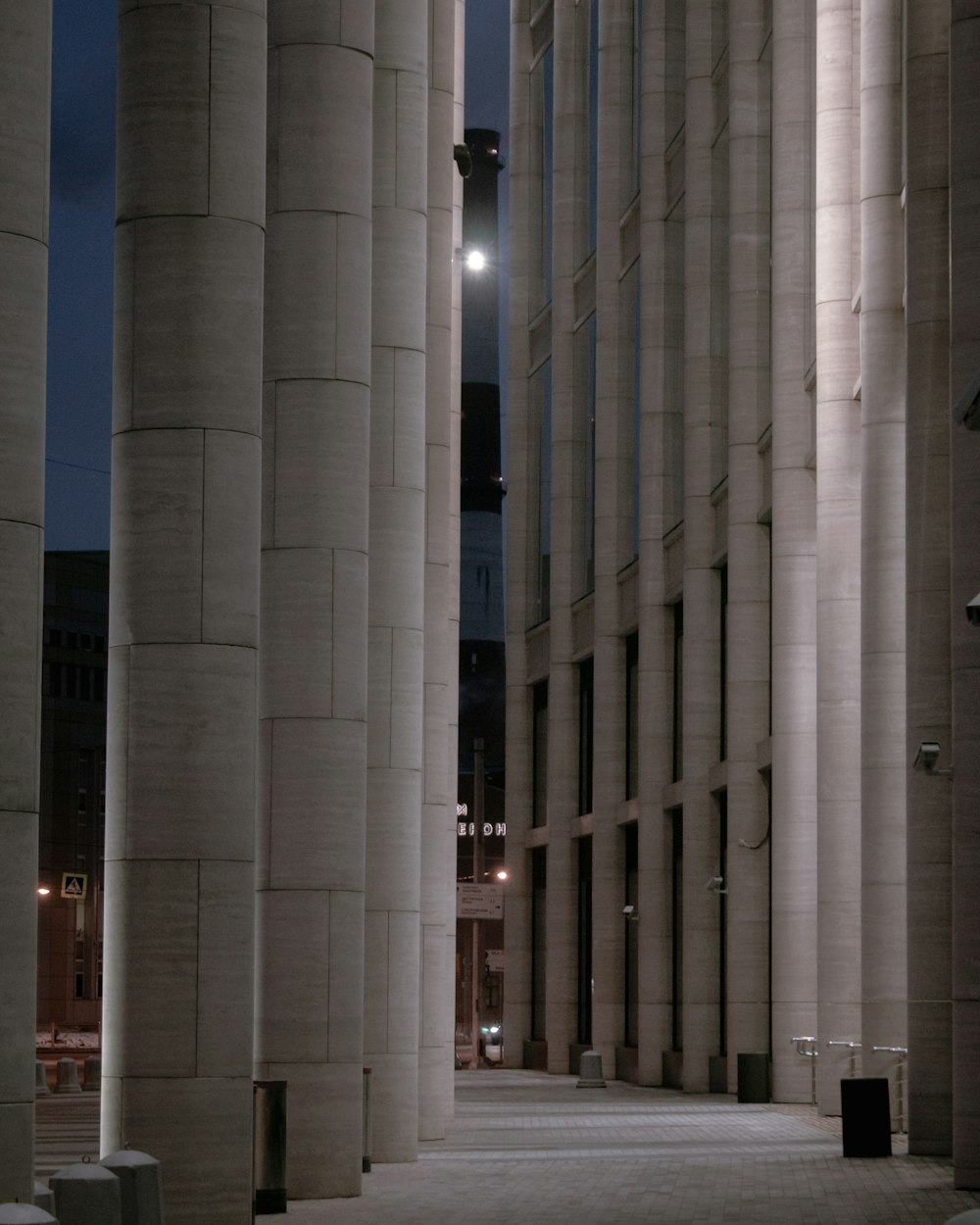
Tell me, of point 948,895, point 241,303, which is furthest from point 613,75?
point 241,303

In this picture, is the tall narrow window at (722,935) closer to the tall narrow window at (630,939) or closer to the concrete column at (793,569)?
the concrete column at (793,569)

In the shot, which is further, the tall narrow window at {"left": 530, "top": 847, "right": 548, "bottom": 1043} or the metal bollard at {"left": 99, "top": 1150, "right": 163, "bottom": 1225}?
the tall narrow window at {"left": 530, "top": 847, "right": 548, "bottom": 1043}

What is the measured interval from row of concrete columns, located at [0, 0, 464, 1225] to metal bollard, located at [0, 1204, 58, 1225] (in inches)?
116

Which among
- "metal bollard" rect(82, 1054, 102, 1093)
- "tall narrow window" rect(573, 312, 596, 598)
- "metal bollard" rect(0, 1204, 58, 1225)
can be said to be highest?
"tall narrow window" rect(573, 312, 596, 598)

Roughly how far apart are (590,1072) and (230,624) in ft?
95.0

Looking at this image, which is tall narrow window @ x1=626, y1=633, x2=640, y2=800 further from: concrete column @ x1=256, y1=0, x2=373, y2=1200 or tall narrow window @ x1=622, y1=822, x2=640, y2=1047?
concrete column @ x1=256, y1=0, x2=373, y2=1200

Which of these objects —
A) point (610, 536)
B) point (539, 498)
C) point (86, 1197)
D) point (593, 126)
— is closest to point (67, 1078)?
point (610, 536)

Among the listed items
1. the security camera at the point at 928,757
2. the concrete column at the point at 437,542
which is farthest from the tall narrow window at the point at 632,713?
the security camera at the point at 928,757

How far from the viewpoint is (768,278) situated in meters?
40.3

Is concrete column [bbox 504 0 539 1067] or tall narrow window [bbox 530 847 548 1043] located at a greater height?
concrete column [bbox 504 0 539 1067]

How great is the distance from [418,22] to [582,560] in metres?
28.6

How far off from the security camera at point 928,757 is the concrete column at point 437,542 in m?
10.3

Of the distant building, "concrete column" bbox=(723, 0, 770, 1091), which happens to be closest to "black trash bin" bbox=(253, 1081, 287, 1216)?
"concrete column" bbox=(723, 0, 770, 1091)

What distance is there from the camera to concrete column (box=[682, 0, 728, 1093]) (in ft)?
139
